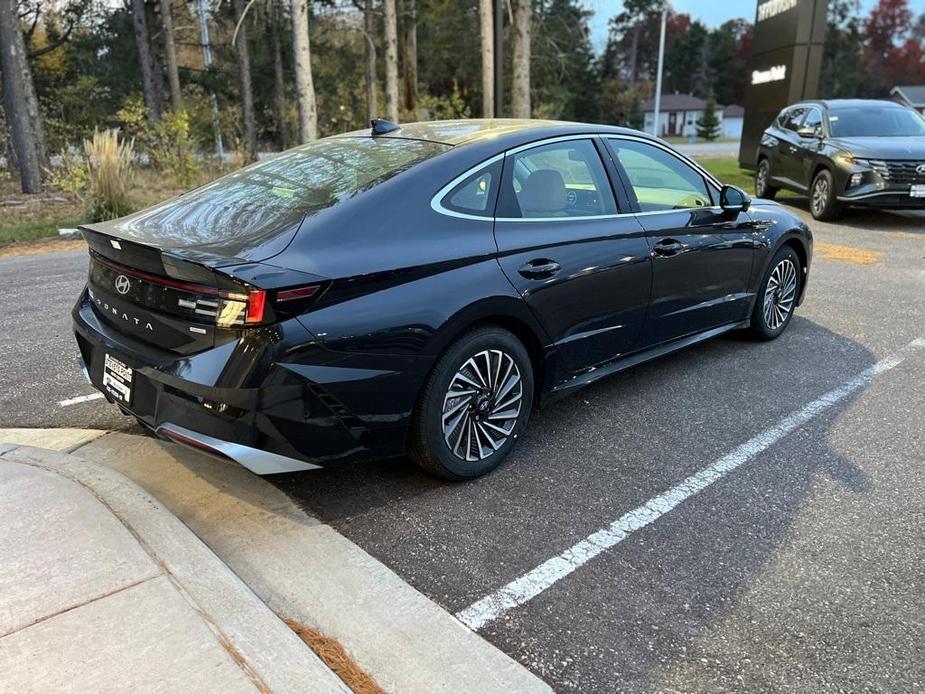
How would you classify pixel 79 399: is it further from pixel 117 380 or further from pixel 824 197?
pixel 824 197

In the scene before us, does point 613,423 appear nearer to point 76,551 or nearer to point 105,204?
point 76,551

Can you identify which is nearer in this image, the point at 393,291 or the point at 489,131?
the point at 393,291

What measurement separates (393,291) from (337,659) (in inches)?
54.4

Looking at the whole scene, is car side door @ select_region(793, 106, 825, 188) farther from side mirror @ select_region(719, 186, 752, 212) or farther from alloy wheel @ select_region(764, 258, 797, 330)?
side mirror @ select_region(719, 186, 752, 212)

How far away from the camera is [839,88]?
83.2 meters

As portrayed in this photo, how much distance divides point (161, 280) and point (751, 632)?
101 inches

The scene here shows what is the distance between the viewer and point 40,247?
1035 centimetres

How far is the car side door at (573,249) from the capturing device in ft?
11.3

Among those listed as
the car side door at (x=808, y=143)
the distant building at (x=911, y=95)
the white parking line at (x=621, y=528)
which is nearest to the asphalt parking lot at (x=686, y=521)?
the white parking line at (x=621, y=528)

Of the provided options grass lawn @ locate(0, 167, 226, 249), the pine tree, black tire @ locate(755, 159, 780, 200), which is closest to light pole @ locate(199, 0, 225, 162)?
grass lawn @ locate(0, 167, 226, 249)

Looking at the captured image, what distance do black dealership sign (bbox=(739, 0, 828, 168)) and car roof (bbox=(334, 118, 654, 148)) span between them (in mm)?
13697

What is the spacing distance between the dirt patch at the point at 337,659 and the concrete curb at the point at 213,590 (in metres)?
0.06

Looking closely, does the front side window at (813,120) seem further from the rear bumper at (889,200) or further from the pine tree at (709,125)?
the pine tree at (709,125)

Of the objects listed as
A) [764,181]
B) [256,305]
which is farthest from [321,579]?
[764,181]
